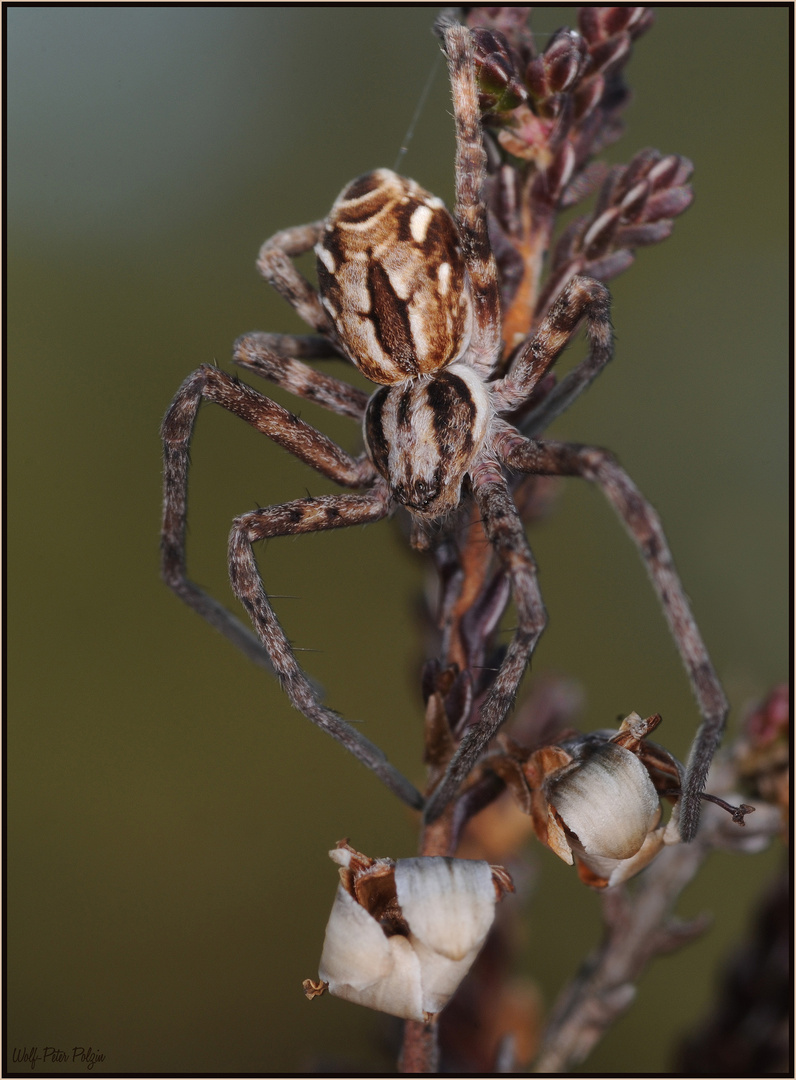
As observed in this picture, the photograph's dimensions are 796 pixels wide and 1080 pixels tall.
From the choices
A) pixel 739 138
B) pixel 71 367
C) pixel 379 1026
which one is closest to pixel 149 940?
pixel 379 1026

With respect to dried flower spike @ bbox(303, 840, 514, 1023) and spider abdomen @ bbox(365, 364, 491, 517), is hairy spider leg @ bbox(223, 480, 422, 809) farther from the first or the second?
dried flower spike @ bbox(303, 840, 514, 1023)

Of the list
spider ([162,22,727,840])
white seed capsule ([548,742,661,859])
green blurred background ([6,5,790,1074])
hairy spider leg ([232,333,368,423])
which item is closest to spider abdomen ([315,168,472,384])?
spider ([162,22,727,840])

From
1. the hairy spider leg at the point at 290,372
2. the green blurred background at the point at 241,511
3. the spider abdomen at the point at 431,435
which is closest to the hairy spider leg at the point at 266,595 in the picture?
the spider abdomen at the point at 431,435

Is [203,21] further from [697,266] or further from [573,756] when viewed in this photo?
[573,756]

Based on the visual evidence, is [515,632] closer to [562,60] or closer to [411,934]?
[411,934]

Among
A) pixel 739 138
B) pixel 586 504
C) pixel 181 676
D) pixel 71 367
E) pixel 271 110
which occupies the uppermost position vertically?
pixel 271 110
